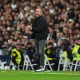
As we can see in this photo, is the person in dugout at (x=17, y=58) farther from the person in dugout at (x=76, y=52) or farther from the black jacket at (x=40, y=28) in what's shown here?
the black jacket at (x=40, y=28)

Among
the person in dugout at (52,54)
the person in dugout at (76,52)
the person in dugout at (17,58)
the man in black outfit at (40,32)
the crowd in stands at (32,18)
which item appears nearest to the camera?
the man in black outfit at (40,32)

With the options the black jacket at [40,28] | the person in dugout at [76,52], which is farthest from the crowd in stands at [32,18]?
the black jacket at [40,28]

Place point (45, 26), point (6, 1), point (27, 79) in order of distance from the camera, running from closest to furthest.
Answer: point (27, 79)
point (45, 26)
point (6, 1)

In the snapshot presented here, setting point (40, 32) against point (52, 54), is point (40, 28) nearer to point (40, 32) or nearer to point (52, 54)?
point (40, 32)

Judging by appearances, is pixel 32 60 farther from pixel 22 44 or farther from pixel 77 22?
pixel 77 22

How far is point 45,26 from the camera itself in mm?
16516

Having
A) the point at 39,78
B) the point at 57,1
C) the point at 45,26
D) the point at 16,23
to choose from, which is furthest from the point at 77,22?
the point at 39,78

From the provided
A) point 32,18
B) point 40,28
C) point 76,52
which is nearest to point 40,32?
point 40,28

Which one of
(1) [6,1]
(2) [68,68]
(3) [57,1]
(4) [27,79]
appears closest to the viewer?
(4) [27,79]

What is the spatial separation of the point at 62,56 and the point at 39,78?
284 inches

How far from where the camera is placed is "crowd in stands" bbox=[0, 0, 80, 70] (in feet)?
72.7

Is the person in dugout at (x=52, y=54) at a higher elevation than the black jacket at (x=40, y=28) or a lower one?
lower

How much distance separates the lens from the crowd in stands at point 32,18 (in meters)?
22.2

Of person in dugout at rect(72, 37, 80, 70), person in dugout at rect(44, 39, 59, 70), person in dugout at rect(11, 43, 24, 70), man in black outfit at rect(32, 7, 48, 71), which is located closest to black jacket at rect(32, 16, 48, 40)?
man in black outfit at rect(32, 7, 48, 71)
